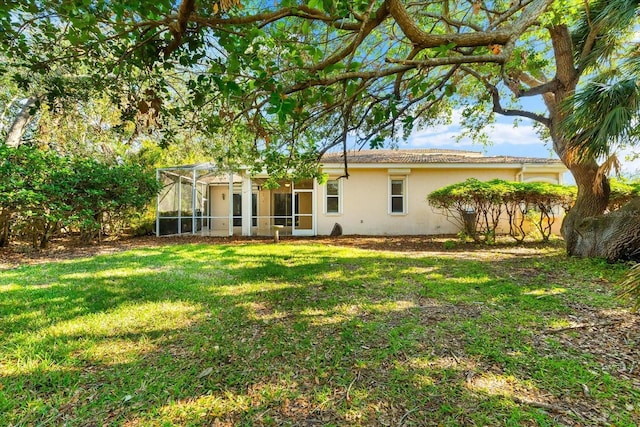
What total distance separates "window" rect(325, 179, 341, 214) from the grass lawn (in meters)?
8.45

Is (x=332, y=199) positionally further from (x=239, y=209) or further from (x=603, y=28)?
(x=603, y=28)

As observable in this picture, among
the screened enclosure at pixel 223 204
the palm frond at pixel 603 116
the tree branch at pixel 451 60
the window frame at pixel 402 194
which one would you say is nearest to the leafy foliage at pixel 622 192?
the palm frond at pixel 603 116

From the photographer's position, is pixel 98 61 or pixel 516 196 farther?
pixel 516 196

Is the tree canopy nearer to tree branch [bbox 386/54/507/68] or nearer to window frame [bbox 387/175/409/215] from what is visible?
tree branch [bbox 386/54/507/68]

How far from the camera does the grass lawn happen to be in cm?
212

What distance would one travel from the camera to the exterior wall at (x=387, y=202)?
13.6 metres

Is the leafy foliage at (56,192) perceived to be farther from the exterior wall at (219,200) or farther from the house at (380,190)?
the exterior wall at (219,200)

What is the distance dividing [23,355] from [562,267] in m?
8.98

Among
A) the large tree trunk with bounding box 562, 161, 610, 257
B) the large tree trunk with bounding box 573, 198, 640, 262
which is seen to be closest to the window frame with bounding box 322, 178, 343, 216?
the large tree trunk with bounding box 562, 161, 610, 257

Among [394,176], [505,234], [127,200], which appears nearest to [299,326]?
[127,200]

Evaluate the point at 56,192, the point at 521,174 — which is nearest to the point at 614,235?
the point at 521,174

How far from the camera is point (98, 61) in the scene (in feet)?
14.0

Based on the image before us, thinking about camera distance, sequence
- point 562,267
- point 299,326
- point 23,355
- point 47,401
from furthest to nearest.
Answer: point 562,267 < point 299,326 < point 23,355 < point 47,401

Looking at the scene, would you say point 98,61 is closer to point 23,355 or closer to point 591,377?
point 23,355
